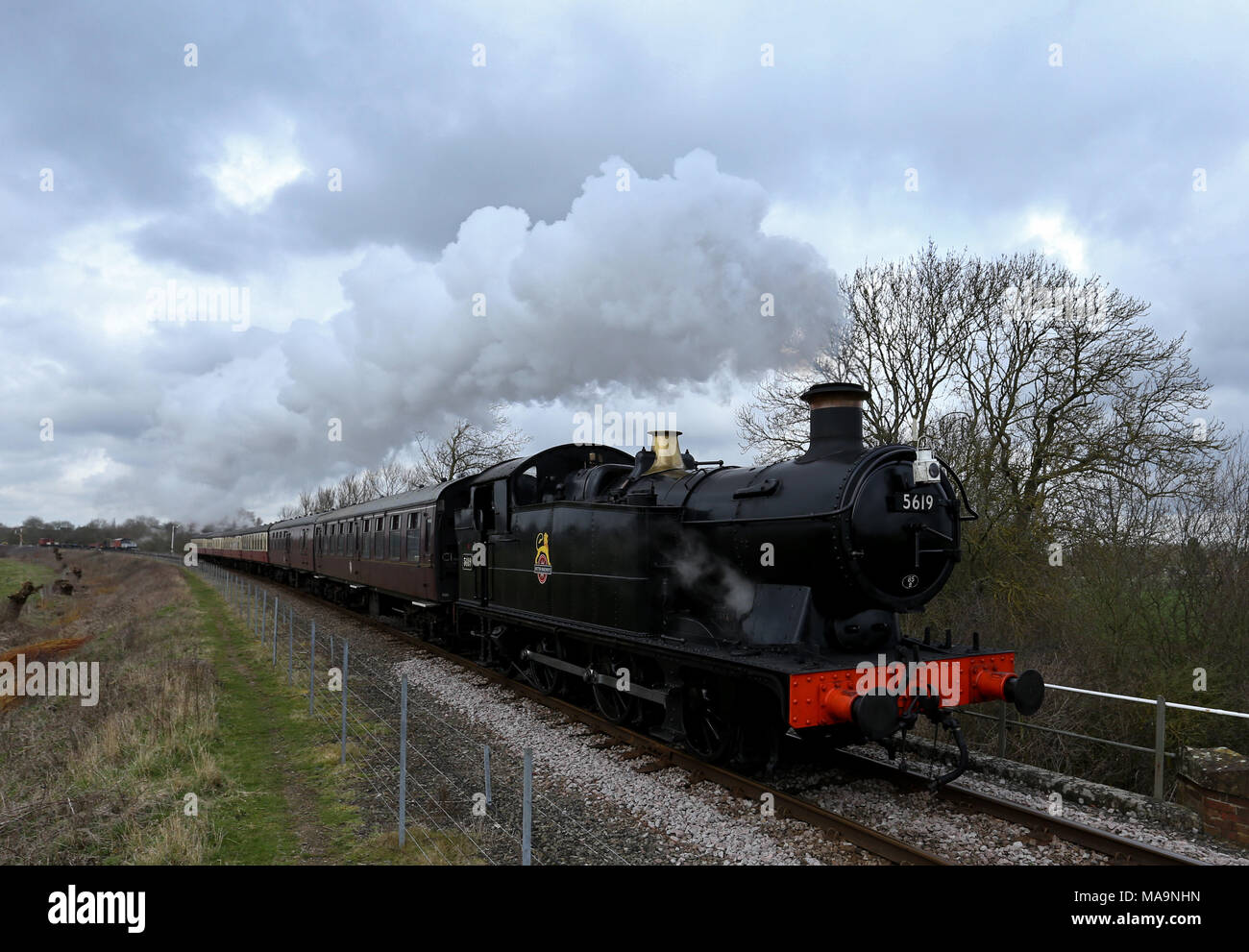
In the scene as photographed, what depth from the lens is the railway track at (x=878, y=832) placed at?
492cm

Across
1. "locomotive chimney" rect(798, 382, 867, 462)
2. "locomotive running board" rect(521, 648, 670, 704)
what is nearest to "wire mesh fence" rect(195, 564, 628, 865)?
"locomotive running board" rect(521, 648, 670, 704)

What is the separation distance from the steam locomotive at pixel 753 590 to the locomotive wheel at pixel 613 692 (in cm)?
2

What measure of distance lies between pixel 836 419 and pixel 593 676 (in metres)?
3.94

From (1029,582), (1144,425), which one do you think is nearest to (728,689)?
(1029,582)

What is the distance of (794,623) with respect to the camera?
21.2 feet

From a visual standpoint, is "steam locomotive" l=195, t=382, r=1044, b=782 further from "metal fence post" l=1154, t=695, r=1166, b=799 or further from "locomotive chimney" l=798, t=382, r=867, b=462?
"metal fence post" l=1154, t=695, r=1166, b=799

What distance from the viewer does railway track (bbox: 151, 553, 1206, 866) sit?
4.92 m

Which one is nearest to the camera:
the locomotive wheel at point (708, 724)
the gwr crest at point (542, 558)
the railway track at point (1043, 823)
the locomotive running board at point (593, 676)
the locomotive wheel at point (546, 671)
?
the railway track at point (1043, 823)

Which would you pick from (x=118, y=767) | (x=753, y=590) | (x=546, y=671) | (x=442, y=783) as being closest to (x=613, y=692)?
(x=546, y=671)

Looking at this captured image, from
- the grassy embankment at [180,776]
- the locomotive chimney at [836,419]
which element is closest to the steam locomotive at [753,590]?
the locomotive chimney at [836,419]

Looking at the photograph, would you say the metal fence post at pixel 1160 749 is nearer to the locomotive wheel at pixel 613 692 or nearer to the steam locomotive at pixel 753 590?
the steam locomotive at pixel 753 590

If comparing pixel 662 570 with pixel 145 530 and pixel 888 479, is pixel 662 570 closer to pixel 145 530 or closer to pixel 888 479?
pixel 888 479

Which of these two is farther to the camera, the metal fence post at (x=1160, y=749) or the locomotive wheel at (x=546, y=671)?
the locomotive wheel at (x=546, y=671)

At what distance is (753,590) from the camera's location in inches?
278
